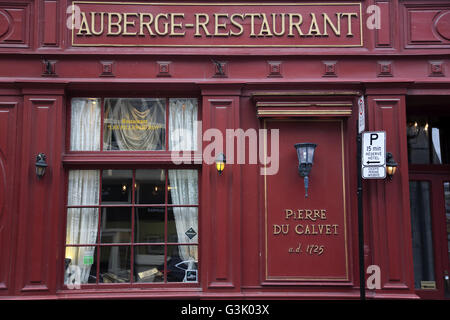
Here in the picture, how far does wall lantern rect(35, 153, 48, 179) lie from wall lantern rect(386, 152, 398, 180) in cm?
579

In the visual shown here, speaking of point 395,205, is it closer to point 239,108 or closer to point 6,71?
point 239,108

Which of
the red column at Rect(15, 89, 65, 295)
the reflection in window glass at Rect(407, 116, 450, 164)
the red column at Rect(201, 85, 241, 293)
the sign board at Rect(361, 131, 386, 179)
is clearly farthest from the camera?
the reflection in window glass at Rect(407, 116, 450, 164)

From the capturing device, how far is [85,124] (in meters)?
7.84

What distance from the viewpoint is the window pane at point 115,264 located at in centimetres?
760

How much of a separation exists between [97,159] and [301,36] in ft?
14.0

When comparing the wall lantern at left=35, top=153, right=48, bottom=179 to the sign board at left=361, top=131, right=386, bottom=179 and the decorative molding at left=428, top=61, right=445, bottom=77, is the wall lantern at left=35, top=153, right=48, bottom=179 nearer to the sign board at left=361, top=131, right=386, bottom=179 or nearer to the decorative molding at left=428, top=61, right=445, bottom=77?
the sign board at left=361, top=131, right=386, bottom=179

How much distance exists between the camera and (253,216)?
7.54 m

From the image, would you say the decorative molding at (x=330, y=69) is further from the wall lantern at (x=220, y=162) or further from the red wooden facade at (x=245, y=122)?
the wall lantern at (x=220, y=162)

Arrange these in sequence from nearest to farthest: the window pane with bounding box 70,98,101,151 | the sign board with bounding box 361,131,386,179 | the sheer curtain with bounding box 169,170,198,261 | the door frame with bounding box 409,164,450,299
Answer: the sign board with bounding box 361,131,386,179 → the sheer curtain with bounding box 169,170,198,261 → the window pane with bounding box 70,98,101,151 → the door frame with bounding box 409,164,450,299

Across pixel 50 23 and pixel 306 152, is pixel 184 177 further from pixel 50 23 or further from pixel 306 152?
pixel 50 23

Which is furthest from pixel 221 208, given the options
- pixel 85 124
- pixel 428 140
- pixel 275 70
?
pixel 428 140

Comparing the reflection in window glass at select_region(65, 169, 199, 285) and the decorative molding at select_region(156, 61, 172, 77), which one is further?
the decorative molding at select_region(156, 61, 172, 77)

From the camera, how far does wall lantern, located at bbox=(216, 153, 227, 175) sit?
744cm

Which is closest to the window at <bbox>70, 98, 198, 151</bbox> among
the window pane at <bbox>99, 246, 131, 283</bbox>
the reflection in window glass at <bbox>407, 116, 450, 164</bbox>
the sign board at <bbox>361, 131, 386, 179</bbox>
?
the window pane at <bbox>99, 246, 131, 283</bbox>
